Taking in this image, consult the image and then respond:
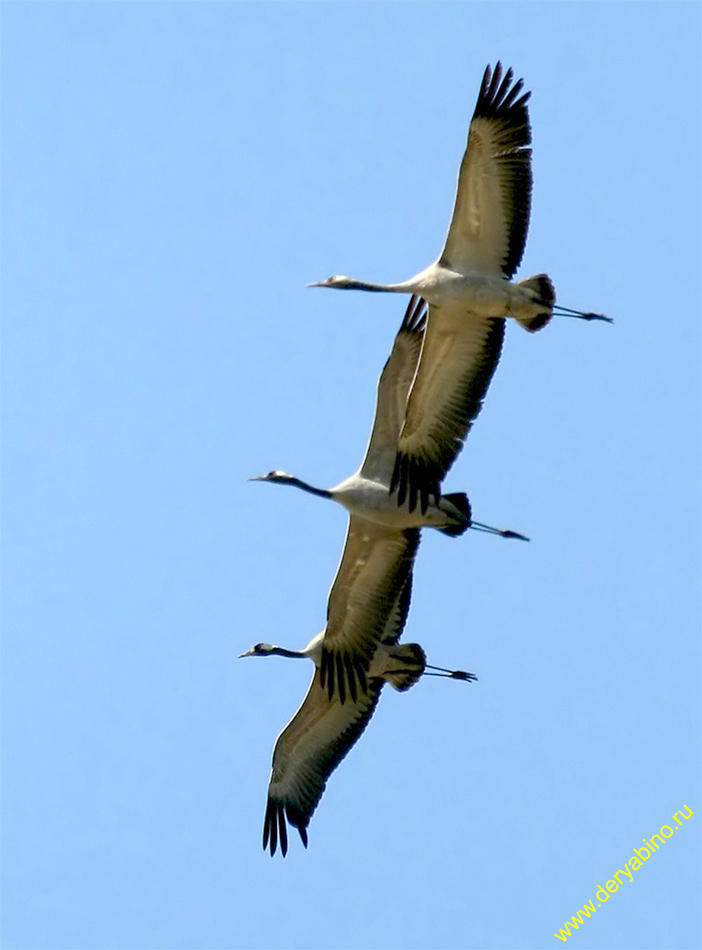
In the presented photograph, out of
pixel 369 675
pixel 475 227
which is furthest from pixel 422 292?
pixel 369 675

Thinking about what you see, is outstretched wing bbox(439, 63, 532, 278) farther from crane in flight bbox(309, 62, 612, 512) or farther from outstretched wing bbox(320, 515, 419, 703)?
outstretched wing bbox(320, 515, 419, 703)

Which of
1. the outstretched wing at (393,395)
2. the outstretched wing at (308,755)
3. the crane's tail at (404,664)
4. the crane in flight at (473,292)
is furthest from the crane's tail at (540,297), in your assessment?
the outstretched wing at (308,755)

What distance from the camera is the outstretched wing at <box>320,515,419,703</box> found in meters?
24.7

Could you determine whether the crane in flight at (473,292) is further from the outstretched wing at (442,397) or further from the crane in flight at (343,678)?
the crane in flight at (343,678)

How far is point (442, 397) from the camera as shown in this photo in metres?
23.8

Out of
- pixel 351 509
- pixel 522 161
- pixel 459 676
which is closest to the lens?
pixel 522 161

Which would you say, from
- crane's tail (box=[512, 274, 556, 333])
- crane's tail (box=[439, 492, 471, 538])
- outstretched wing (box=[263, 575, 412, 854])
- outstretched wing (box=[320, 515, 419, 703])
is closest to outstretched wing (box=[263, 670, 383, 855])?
outstretched wing (box=[263, 575, 412, 854])

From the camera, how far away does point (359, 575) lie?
24.8 metres

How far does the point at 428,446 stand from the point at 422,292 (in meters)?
1.57

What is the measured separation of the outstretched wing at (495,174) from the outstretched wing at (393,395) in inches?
67.1

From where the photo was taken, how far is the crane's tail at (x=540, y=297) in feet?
76.3

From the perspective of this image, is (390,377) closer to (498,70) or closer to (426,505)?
(426,505)

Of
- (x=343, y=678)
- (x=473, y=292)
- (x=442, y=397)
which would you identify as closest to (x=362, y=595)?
(x=343, y=678)

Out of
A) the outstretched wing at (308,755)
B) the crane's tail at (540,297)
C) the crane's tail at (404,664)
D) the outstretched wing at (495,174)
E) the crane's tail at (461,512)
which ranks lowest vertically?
the outstretched wing at (308,755)
